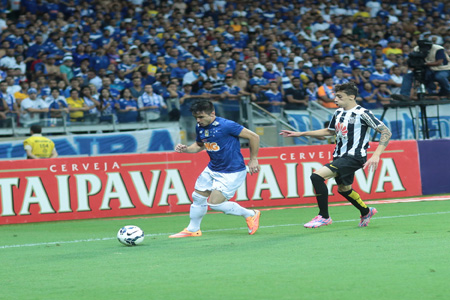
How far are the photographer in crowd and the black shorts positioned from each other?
8.13 meters

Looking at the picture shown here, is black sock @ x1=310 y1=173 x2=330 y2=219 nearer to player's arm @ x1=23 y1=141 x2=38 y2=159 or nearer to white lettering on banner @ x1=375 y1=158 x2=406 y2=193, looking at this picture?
white lettering on banner @ x1=375 y1=158 x2=406 y2=193

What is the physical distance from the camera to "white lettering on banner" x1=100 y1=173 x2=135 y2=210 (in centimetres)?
1611

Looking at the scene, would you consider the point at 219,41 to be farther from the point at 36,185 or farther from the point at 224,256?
the point at 224,256

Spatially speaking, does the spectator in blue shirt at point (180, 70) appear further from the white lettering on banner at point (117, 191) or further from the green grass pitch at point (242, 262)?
the green grass pitch at point (242, 262)

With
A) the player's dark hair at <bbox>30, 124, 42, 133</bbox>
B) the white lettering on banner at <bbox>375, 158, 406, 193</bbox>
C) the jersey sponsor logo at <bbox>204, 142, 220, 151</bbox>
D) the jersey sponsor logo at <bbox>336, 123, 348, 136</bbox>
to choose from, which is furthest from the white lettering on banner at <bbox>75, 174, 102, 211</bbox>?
the white lettering on banner at <bbox>375, 158, 406, 193</bbox>

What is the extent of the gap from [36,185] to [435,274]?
34.6 feet

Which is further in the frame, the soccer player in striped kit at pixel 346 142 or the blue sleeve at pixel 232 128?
the soccer player in striped kit at pixel 346 142

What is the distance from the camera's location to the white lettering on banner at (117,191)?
16109 mm

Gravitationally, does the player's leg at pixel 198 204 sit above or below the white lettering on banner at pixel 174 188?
above

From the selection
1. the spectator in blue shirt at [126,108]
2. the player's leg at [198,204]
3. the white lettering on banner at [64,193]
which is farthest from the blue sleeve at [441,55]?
the player's leg at [198,204]

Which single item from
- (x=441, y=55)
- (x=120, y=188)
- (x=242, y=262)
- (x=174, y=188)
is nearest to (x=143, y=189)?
(x=120, y=188)

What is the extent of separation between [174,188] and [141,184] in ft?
2.36

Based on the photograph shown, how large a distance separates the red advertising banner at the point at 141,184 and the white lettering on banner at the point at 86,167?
2cm

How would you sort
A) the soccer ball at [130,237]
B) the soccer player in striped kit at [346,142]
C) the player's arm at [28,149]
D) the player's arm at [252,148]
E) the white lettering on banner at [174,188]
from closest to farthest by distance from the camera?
the soccer ball at [130,237]
the player's arm at [252,148]
the soccer player in striped kit at [346,142]
the white lettering on banner at [174,188]
the player's arm at [28,149]
